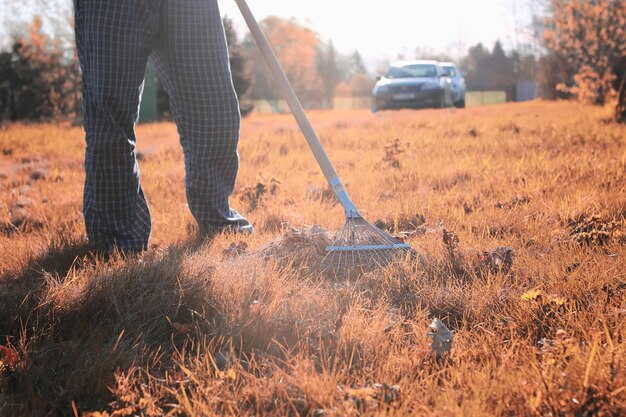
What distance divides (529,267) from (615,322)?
1.57 feet

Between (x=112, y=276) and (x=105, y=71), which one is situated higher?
(x=105, y=71)

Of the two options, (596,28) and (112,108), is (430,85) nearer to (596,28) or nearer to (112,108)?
(596,28)

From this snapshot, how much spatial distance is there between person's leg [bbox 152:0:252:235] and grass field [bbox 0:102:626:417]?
0.69 ft

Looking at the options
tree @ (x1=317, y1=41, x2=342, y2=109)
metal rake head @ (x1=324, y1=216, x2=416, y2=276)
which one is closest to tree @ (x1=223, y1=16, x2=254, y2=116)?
metal rake head @ (x1=324, y1=216, x2=416, y2=276)

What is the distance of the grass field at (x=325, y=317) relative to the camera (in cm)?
140

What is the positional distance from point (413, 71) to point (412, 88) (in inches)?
41.6

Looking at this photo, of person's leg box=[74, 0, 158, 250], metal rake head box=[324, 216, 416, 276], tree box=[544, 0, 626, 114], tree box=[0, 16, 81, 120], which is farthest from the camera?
tree box=[0, 16, 81, 120]

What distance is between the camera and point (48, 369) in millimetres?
1538

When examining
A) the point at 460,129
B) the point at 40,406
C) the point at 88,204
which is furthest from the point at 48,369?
the point at 460,129

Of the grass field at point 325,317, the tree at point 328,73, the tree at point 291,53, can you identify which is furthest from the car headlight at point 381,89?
the tree at point 328,73

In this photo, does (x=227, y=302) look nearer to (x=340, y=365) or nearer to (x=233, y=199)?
(x=340, y=365)

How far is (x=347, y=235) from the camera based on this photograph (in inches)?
100

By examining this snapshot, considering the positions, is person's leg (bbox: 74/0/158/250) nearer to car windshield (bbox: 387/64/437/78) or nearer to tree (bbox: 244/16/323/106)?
car windshield (bbox: 387/64/437/78)

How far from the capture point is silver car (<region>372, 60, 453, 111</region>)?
15820 millimetres
